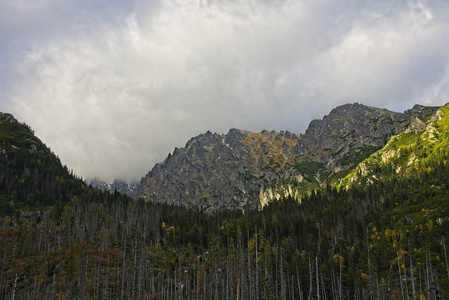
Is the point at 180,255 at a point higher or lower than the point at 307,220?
lower

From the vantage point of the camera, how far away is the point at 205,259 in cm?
12938

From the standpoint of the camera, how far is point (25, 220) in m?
170

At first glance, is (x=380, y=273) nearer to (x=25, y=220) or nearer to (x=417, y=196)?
(x=417, y=196)

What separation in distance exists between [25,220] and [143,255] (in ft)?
274

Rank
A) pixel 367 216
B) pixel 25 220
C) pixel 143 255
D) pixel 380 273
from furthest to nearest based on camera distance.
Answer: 1. pixel 25 220
2. pixel 367 216
3. pixel 143 255
4. pixel 380 273

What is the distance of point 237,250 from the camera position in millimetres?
131500

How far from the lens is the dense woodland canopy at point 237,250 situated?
9831cm

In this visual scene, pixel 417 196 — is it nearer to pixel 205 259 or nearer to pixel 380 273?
pixel 380 273

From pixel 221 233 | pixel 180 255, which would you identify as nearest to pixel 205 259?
pixel 180 255

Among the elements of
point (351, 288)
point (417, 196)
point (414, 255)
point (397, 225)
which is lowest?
point (351, 288)

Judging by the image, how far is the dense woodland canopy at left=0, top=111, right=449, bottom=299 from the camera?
98.3 m

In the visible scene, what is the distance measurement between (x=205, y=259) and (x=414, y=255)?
69.1 m

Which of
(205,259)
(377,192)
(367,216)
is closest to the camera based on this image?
(205,259)

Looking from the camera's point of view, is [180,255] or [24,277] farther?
[180,255]
